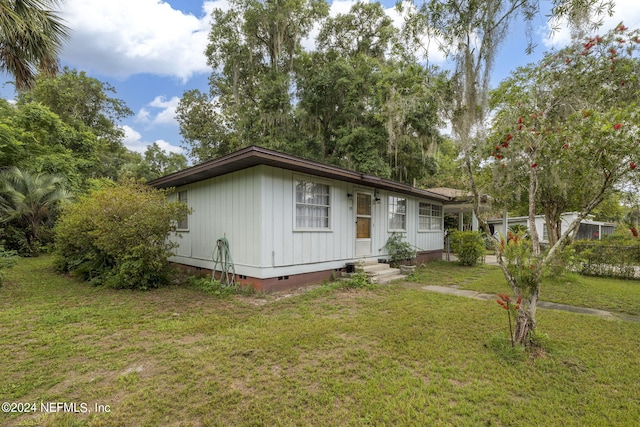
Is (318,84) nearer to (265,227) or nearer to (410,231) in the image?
(410,231)

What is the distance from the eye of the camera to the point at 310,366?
282 centimetres

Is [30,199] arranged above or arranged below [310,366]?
above

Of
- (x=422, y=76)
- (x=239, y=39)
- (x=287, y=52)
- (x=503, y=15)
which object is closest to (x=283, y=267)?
(x=422, y=76)

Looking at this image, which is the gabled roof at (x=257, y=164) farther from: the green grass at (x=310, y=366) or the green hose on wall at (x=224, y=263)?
the green grass at (x=310, y=366)

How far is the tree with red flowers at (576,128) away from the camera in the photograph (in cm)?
299

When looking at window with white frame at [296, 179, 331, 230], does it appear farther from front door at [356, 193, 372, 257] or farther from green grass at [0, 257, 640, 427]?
green grass at [0, 257, 640, 427]

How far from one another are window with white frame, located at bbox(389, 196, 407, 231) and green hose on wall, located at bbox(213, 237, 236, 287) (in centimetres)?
502

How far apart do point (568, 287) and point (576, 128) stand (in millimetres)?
5127

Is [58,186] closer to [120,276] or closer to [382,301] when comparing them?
[120,276]

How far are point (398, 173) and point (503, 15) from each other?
11.0m

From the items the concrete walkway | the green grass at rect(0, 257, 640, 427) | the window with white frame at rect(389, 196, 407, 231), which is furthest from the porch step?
the green grass at rect(0, 257, 640, 427)

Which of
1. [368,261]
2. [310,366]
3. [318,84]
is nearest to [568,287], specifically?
[368,261]

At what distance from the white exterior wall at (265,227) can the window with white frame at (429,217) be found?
121 inches

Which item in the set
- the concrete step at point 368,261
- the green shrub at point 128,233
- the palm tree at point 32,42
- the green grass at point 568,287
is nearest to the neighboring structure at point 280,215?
the concrete step at point 368,261
